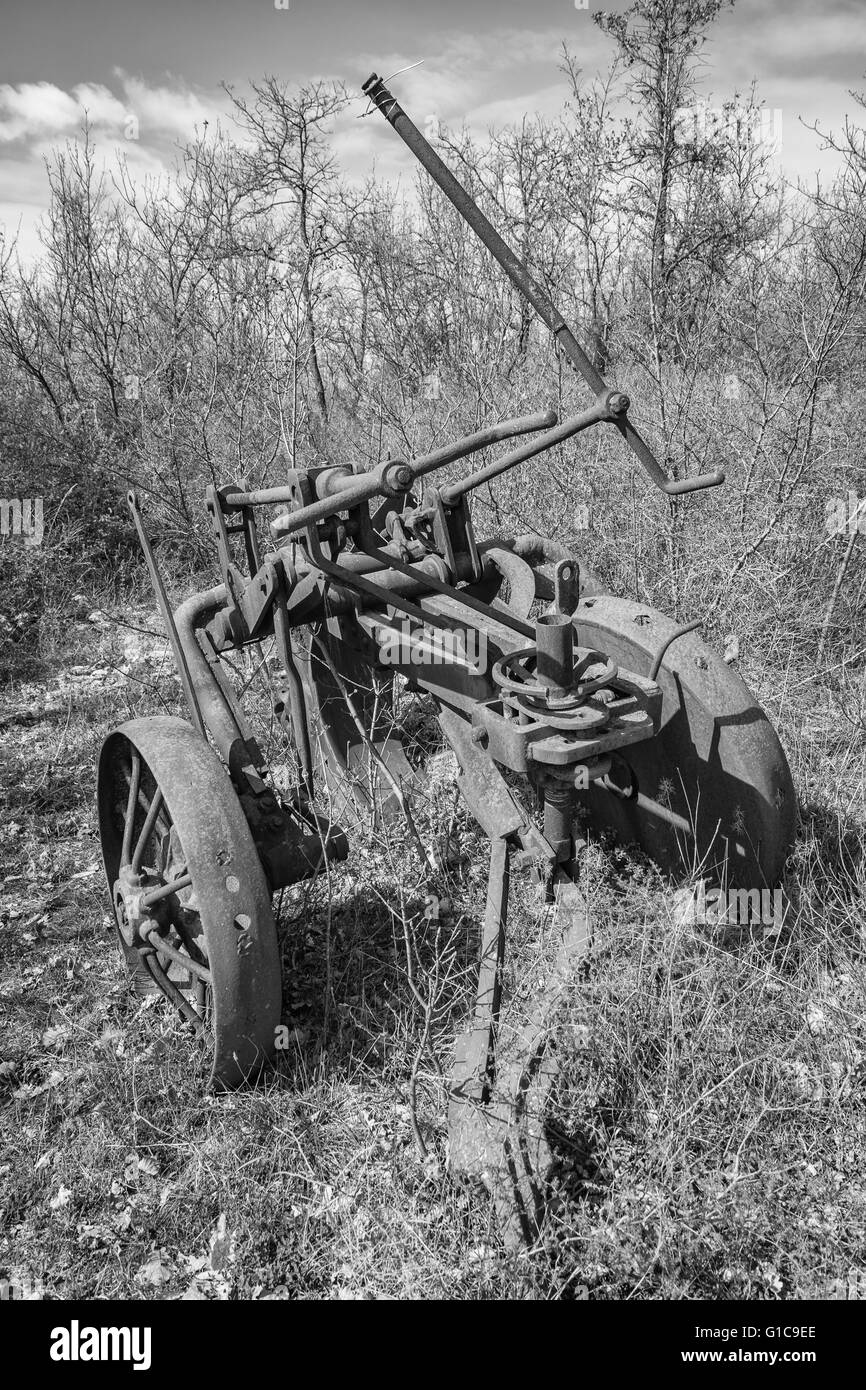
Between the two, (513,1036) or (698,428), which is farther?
(698,428)

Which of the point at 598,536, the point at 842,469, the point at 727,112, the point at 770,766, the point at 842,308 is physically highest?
the point at 727,112

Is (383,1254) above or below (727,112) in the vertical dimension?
below

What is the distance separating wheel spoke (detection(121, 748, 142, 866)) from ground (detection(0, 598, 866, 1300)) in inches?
22.7

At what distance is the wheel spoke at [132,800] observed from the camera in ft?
9.96

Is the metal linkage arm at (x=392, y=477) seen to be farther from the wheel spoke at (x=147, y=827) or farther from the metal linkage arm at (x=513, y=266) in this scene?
the wheel spoke at (x=147, y=827)

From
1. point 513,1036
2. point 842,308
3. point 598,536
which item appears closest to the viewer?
point 513,1036

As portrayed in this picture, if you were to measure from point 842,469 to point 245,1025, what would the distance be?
521 centimetres

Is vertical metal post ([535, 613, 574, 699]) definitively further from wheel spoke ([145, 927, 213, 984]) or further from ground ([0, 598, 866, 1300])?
wheel spoke ([145, 927, 213, 984])

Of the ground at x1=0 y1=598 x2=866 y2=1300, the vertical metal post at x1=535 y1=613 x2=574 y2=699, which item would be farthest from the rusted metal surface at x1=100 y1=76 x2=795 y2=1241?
the ground at x1=0 y1=598 x2=866 y2=1300

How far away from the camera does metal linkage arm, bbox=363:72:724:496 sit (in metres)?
2.50

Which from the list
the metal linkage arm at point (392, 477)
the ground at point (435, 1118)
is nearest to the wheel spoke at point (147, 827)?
the ground at point (435, 1118)

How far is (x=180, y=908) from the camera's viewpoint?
9.42ft
